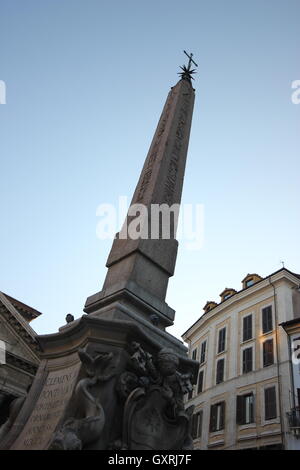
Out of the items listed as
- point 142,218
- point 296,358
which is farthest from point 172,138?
point 296,358

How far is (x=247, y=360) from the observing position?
72.6 feet

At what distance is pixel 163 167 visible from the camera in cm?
642

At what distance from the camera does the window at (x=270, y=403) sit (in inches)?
746

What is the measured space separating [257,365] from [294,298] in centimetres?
420

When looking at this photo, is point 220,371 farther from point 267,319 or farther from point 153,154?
point 153,154

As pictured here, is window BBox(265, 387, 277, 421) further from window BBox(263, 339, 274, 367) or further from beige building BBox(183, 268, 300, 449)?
window BBox(263, 339, 274, 367)

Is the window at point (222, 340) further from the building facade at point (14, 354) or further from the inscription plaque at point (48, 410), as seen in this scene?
the inscription plaque at point (48, 410)

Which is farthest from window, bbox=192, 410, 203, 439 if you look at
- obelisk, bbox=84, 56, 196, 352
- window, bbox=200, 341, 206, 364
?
obelisk, bbox=84, 56, 196, 352

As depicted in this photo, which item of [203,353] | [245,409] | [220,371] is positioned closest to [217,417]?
[245,409]

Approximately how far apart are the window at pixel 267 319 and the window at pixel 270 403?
3.35 meters

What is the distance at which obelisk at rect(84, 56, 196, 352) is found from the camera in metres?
4.51

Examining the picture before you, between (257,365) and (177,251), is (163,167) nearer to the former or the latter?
(177,251)

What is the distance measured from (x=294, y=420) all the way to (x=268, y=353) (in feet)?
13.1

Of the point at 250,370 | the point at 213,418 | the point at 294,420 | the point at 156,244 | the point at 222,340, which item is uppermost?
the point at 222,340
